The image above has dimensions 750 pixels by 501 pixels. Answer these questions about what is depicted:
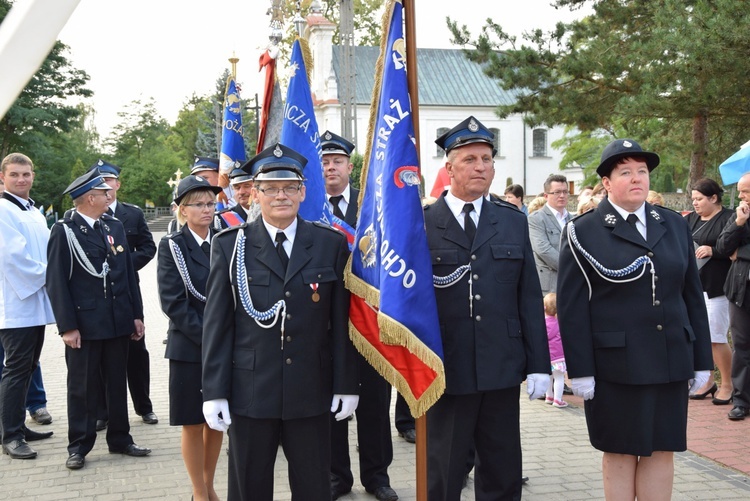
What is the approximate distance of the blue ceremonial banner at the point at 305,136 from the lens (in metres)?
5.74

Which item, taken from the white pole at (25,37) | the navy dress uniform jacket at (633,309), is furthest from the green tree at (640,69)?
the white pole at (25,37)

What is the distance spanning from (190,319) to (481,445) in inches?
82.3

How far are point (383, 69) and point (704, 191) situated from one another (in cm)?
475

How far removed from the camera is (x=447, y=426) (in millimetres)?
4238

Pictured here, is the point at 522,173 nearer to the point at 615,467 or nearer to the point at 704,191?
the point at 704,191

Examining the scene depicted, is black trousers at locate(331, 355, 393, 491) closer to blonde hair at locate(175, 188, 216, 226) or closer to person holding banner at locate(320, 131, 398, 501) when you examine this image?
person holding banner at locate(320, 131, 398, 501)

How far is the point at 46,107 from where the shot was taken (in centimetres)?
3719

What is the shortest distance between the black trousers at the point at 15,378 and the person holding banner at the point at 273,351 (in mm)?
3444

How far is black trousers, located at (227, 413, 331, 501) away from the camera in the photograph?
3.93 m

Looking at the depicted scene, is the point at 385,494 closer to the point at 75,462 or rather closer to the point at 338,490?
the point at 338,490

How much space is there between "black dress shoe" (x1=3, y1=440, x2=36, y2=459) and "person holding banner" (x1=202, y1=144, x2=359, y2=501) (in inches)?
129

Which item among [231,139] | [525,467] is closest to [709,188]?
[525,467]

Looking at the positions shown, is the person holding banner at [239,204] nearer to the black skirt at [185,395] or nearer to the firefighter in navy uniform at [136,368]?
the firefighter in navy uniform at [136,368]

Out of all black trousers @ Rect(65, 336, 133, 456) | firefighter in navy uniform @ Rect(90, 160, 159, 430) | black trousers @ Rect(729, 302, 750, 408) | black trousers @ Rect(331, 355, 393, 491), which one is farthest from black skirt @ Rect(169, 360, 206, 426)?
black trousers @ Rect(729, 302, 750, 408)
